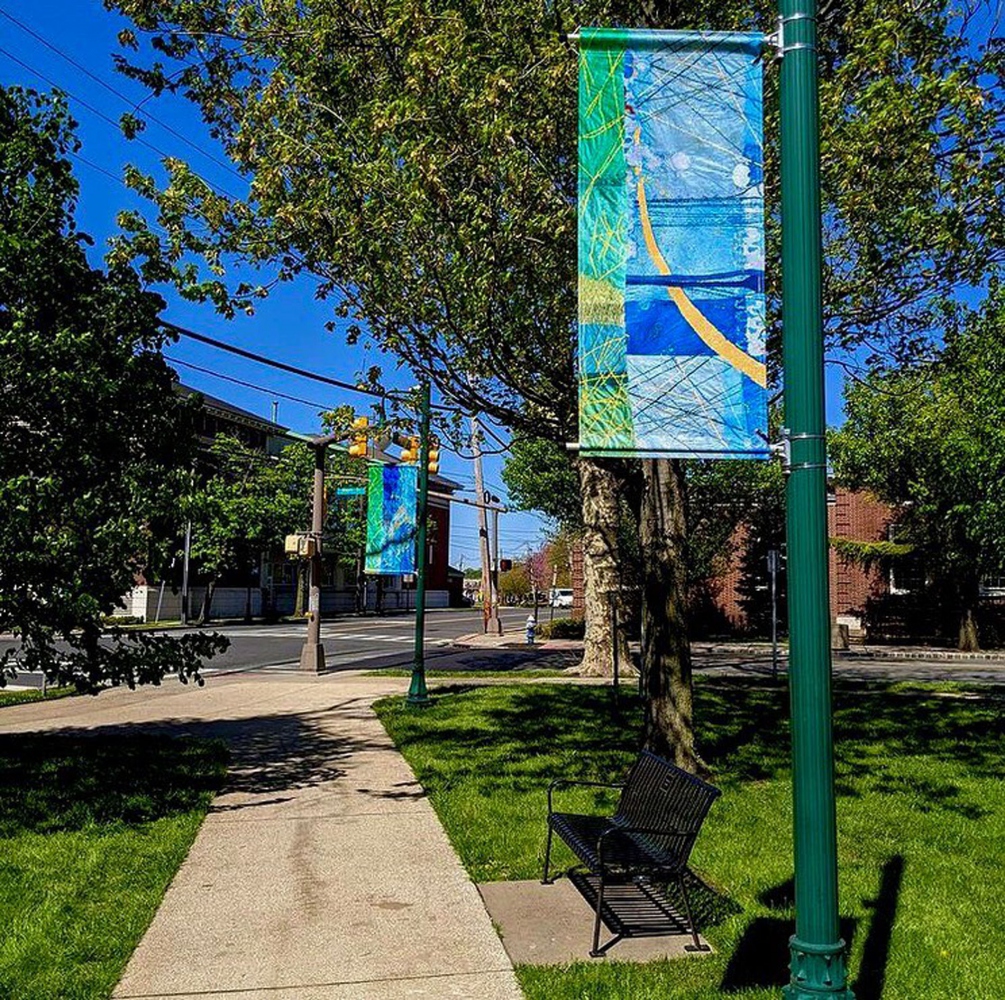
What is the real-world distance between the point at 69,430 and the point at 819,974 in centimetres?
712

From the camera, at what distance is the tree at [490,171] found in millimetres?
9289

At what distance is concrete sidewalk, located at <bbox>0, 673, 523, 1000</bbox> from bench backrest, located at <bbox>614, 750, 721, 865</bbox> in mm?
1090

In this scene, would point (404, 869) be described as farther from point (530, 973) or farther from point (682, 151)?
point (682, 151)

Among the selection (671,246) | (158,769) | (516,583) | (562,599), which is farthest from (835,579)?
(516,583)

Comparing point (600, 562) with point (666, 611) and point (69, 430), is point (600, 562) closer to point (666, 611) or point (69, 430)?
point (666, 611)

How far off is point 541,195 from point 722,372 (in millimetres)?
6650

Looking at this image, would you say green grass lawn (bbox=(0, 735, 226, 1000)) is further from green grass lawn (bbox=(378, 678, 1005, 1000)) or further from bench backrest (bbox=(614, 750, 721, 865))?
bench backrest (bbox=(614, 750, 721, 865))

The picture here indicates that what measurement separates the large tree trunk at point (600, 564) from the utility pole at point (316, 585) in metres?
5.99

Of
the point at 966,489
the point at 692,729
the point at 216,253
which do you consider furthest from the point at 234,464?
the point at 692,729

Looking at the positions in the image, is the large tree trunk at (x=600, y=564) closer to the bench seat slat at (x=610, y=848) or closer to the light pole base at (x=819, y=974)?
the bench seat slat at (x=610, y=848)

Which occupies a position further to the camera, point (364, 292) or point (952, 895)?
point (364, 292)

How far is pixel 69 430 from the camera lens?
838 centimetres

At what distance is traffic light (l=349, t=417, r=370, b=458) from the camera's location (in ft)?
48.8

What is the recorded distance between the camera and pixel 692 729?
9.80m
